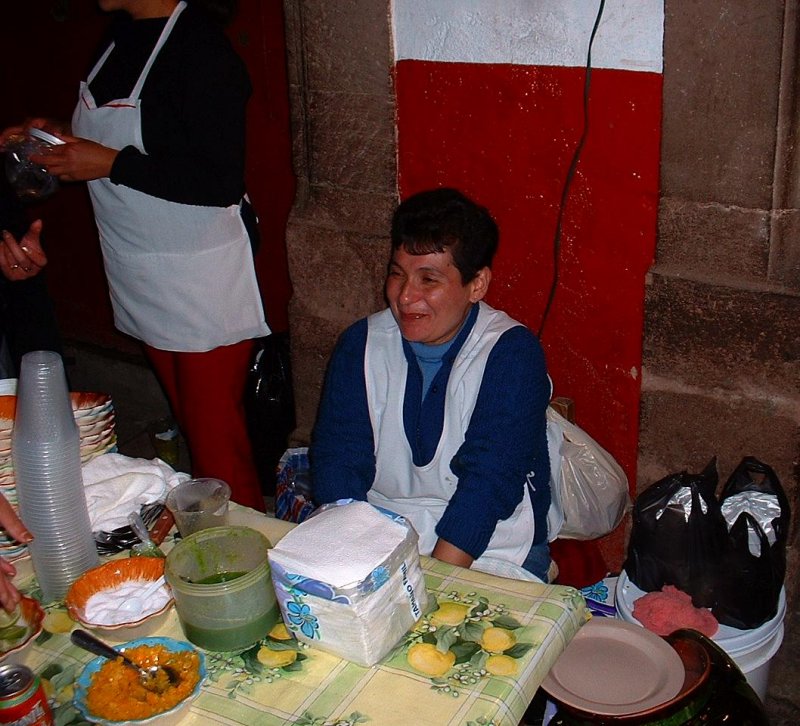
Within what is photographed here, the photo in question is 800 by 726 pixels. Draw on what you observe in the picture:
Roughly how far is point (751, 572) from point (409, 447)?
999 millimetres

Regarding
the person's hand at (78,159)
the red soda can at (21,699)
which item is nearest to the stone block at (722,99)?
the person's hand at (78,159)

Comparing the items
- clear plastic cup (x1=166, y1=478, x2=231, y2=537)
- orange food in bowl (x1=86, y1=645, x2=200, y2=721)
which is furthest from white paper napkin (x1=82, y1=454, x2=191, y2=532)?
orange food in bowl (x1=86, y1=645, x2=200, y2=721)

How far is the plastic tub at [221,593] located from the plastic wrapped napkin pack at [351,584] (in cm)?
5

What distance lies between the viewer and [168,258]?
11.2ft

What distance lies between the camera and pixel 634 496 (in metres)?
3.43

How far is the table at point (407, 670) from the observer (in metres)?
1.58

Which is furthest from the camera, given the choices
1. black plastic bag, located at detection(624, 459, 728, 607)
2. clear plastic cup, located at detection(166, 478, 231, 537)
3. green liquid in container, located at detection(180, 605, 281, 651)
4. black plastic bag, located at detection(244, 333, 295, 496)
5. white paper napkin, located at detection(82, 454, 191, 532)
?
black plastic bag, located at detection(244, 333, 295, 496)

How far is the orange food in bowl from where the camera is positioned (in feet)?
5.25

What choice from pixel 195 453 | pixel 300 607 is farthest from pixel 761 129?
pixel 195 453

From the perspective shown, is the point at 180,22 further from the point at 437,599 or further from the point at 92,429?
the point at 437,599

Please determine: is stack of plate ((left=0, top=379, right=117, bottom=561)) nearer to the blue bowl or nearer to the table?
the table

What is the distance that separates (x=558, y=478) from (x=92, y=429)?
1.34 metres

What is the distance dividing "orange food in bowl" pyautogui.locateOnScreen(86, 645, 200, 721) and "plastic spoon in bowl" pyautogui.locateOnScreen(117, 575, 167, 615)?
0.12 meters

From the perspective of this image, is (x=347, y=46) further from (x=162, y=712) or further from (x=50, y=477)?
(x=162, y=712)
